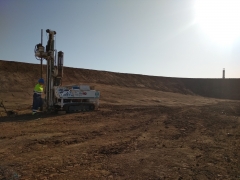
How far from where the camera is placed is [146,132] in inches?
343

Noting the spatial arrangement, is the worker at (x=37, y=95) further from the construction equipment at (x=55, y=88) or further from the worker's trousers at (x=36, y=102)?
the construction equipment at (x=55, y=88)

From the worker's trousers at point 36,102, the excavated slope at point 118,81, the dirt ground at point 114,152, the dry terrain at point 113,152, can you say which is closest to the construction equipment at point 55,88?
the worker's trousers at point 36,102

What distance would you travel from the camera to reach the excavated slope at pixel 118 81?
89.7ft

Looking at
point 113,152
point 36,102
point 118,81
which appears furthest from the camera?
point 118,81

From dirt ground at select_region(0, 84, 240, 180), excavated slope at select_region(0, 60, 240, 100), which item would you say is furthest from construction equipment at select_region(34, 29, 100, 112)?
excavated slope at select_region(0, 60, 240, 100)

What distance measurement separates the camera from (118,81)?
1507 inches

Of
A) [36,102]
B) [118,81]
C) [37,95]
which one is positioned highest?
[118,81]

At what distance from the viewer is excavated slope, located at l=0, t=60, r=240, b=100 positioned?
27328 mm

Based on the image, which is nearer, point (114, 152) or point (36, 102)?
point (114, 152)

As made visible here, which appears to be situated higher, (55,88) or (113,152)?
(55,88)

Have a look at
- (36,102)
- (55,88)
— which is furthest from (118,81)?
(36,102)

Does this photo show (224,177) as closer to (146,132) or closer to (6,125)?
(146,132)

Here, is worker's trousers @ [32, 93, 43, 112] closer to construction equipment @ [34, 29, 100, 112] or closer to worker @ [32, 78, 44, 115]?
worker @ [32, 78, 44, 115]

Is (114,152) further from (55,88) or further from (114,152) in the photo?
(55,88)
